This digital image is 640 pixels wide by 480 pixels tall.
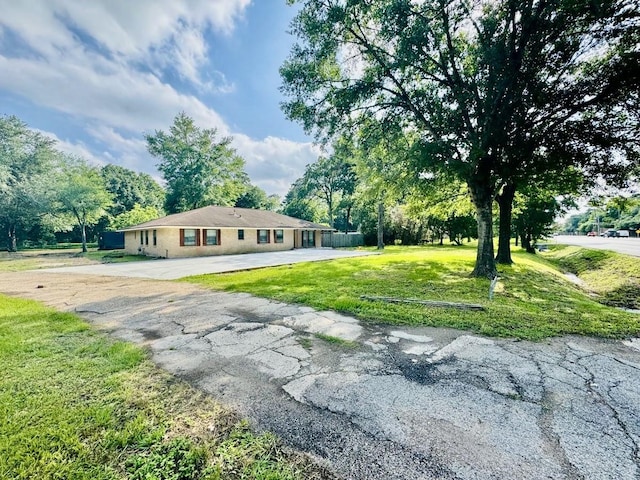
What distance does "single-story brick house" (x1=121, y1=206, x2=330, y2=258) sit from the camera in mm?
18156

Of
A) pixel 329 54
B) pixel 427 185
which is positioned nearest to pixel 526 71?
pixel 427 185

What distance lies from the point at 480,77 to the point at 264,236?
1779cm

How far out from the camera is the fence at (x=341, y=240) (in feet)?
100

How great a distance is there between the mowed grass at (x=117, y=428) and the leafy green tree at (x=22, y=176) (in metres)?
Result: 29.0

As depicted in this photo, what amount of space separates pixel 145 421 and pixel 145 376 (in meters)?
0.85

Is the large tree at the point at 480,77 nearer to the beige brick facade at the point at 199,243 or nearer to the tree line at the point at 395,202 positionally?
the tree line at the point at 395,202

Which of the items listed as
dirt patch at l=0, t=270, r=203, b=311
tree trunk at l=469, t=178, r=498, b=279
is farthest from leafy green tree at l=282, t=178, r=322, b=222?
dirt patch at l=0, t=270, r=203, b=311

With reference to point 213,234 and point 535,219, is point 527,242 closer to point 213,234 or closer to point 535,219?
point 535,219

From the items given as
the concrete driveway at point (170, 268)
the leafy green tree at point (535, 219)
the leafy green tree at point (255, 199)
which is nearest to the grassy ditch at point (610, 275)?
the leafy green tree at point (535, 219)

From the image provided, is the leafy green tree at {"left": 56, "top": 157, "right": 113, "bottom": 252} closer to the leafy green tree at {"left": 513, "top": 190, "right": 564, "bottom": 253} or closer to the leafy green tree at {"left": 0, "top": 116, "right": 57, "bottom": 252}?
the leafy green tree at {"left": 0, "top": 116, "right": 57, "bottom": 252}

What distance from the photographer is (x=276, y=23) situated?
10375mm

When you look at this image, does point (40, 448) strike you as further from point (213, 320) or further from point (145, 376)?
point (213, 320)

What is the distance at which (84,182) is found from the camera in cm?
2403

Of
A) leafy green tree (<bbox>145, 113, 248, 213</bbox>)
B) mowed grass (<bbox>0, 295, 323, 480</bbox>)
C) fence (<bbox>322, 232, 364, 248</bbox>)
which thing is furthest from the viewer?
fence (<bbox>322, 232, 364, 248</bbox>)
